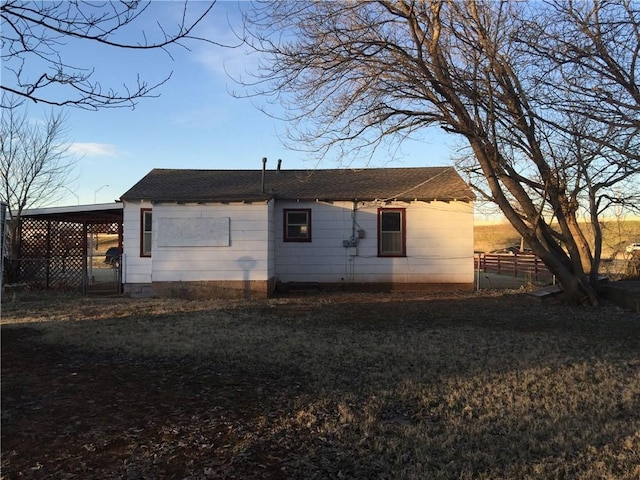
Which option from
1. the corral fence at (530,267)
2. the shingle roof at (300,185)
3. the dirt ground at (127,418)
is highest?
the shingle roof at (300,185)

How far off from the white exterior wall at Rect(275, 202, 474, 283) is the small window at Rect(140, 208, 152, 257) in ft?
12.3

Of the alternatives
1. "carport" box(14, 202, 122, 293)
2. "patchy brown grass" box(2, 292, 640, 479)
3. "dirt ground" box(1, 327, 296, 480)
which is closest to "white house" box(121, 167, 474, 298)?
"carport" box(14, 202, 122, 293)

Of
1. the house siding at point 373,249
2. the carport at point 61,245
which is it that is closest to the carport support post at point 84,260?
the carport at point 61,245

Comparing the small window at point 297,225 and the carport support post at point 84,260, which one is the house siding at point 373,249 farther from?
the carport support post at point 84,260

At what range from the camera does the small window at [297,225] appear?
1620cm

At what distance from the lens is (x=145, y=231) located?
15352 mm

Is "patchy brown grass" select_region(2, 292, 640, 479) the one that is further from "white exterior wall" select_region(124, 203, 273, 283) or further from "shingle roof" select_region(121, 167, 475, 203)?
"shingle roof" select_region(121, 167, 475, 203)

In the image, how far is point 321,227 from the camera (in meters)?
16.2

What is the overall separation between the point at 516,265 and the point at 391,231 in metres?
10.4

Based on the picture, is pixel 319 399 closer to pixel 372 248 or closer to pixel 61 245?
pixel 372 248

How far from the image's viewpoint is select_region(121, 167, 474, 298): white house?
14.0 m

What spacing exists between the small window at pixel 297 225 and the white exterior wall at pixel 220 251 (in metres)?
2.15

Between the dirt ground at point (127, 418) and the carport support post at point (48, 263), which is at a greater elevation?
the carport support post at point (48, 263)

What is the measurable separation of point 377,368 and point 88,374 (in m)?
3.28
